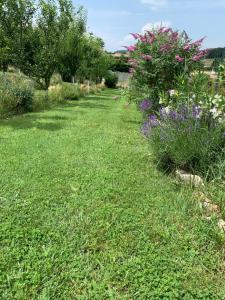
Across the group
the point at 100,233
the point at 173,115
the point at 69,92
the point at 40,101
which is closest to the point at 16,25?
the point at 69,92

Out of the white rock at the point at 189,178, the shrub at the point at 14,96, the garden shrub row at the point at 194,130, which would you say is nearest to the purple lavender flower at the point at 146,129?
the garden shrub row at the point at 194,130

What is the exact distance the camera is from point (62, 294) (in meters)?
2.49

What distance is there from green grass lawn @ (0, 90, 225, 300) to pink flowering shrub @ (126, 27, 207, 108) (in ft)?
12.8

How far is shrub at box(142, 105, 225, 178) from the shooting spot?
15.2 ft

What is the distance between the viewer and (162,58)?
872 centimetres

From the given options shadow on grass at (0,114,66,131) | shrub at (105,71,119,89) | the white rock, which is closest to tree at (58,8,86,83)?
shadow on grass at (0,114,66,131)

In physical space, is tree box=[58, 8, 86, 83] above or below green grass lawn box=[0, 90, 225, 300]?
above

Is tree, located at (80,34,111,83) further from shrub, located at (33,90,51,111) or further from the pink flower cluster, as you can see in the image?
the pink flower cluster

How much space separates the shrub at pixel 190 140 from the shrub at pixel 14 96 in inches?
260

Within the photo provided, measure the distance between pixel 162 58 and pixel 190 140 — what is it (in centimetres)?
456

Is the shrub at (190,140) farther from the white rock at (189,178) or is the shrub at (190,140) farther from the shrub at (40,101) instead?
the shrub at (40,101)

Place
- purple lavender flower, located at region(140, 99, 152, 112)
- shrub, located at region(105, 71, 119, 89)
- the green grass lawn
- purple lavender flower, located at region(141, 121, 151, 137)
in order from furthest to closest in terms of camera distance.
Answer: shrub, located at region(105, 71, 119, 89)
purple lavender flower, located at region(140, 99, 152, 112)
purple lavender flower, located at region(141, 121, 151, 137)
the green grass lawn

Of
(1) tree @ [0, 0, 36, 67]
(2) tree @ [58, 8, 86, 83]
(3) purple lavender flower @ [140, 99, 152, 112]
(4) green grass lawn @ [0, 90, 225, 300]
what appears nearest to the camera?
(4) green grass lawn @ [0, 90, 225, 300]

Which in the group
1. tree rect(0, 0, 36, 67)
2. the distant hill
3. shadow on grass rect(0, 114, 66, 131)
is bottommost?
shadow on grass rect(0, 114, 66, 131)
